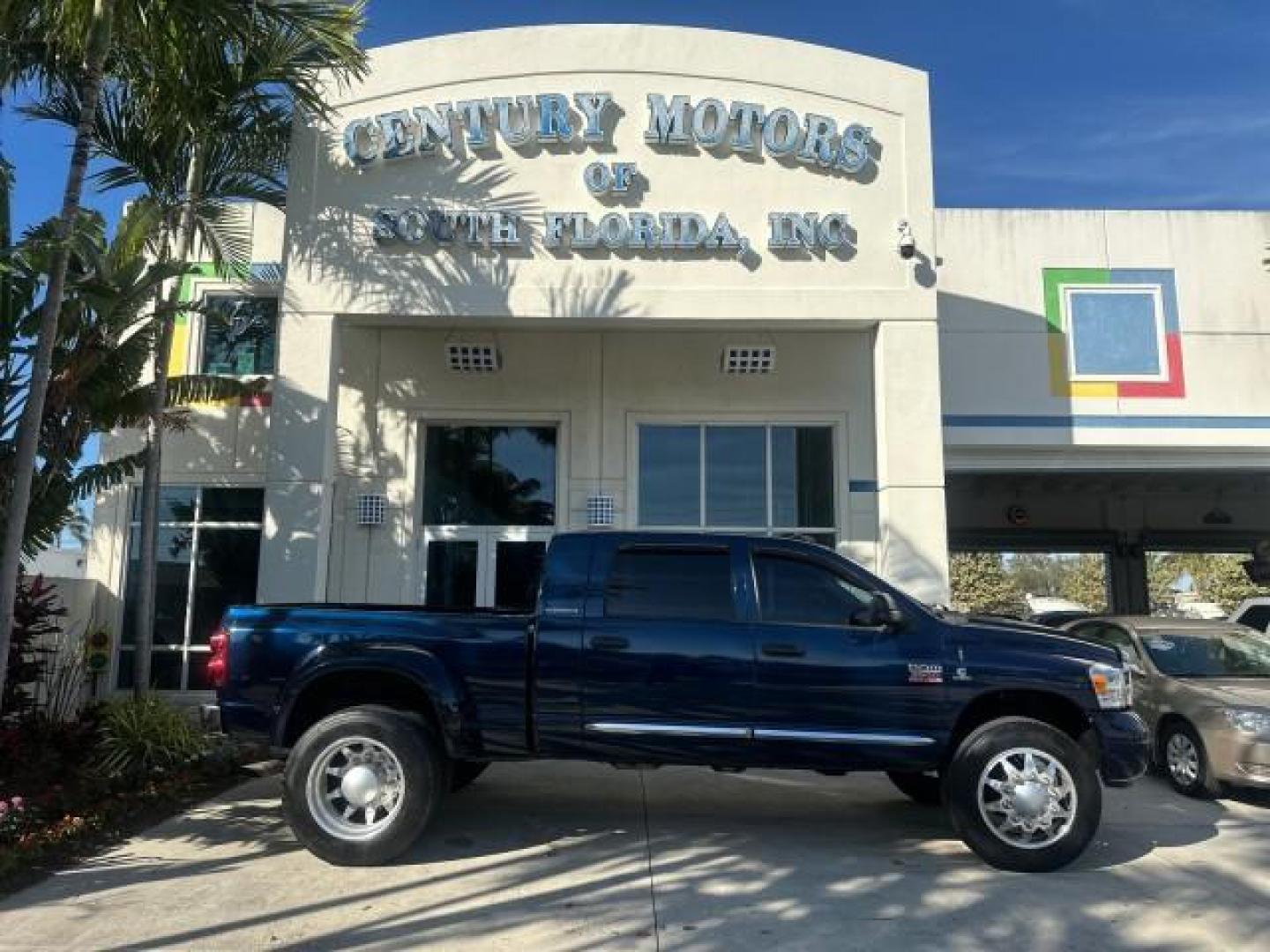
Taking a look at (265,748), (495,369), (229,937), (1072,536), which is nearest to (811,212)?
(495,369)

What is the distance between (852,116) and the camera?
12.1 metres

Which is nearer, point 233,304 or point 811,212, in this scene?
point 811,212

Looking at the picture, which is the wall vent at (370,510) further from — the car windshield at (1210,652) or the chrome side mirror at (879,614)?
the car windshield at (1210,652)

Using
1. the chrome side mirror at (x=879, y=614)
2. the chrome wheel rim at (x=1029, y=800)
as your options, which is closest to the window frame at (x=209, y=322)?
the chrome side mirror at (x=879, y=614)

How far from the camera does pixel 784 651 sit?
6.46m

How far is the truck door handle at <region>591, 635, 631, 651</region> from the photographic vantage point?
6.51 metres

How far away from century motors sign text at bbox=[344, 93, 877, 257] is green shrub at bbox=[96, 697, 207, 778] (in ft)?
18.3

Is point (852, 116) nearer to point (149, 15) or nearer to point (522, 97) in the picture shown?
point (522, 97)

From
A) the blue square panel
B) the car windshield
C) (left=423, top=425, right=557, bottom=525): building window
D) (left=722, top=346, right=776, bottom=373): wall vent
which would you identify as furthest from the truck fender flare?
the blue square panel

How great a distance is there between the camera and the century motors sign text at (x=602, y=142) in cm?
1156

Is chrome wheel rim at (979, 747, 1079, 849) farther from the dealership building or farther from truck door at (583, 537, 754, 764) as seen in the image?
the dealership building

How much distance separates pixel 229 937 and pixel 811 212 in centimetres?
934

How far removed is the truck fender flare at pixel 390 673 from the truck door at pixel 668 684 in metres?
0.85

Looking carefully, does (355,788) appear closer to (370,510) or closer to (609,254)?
(370,510)
